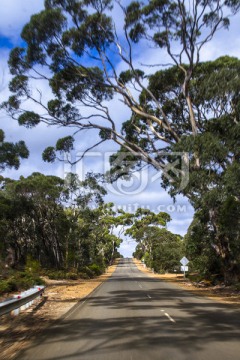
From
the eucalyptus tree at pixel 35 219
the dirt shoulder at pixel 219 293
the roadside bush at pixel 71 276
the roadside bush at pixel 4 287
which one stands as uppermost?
the eucalyptus tree at pixel 35 219

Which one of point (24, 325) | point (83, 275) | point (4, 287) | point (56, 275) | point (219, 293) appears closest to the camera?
point (24, 325)

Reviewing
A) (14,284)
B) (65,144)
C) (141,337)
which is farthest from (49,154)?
(141,337)

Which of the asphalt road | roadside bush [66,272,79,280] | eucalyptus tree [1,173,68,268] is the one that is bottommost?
the asphalt road

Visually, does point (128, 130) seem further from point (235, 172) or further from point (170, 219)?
Result: point (170, 219)

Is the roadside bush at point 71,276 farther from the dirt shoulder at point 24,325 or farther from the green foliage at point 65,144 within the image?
the dirt shoulder at point 24,325

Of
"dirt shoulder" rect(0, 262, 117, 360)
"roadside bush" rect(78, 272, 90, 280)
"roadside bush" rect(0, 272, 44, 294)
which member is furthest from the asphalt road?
"roadside bush" rect(78, 272, 90, 280)

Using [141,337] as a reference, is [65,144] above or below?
above

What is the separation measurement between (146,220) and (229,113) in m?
71.4

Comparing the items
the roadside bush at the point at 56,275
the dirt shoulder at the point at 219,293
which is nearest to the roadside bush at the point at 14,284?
the dirt shoulder at the point at 219,293

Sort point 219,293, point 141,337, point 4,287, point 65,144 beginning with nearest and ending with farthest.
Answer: point 141,337
point 4,287
point 219,293
point 65,144

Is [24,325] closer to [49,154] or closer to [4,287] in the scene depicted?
[4,287]

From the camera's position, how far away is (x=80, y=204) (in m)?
47.7

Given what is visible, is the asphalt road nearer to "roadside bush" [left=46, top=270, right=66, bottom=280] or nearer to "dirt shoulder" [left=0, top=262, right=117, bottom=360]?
"dirt shoulder" [left=0, top=262, right=117, bottom=360]

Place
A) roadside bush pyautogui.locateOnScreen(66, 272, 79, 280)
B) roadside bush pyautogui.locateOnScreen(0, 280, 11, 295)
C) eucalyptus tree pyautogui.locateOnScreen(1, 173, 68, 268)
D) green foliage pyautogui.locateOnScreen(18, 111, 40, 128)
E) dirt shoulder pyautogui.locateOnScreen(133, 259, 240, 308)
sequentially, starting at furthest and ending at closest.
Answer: eucalyptus tree pyautogui.locateOnScreen(1, 173, 68, 268) → roadside bush pyautogui.locateOnScreen(66, 272, 79, 280) → green foliage pyautogui.locateOnScreen(18, 111, 40, 128) → dirt shoulder pyautogui.locateOnScreen(133, 259, 240, 308) → roadside bush pyautogui.locateOnScreen(0, 280, 11, 295)
